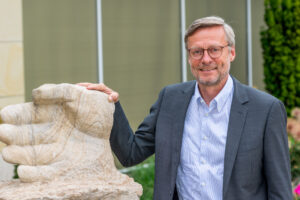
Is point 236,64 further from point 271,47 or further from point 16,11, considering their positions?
point 16,11

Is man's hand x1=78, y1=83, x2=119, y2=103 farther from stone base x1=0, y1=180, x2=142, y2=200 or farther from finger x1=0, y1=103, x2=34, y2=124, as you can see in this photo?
stone base x1=0, y1=180, x2=142, y2=200

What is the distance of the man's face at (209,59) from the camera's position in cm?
252

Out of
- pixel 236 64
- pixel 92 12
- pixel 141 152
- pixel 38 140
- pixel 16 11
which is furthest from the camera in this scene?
pixel 236 64

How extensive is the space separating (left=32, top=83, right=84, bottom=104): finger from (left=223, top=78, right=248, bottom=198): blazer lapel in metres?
0.87

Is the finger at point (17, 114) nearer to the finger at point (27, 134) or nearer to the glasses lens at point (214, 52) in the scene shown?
the finger at point (27, 134)

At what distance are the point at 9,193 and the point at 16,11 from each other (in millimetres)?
2886

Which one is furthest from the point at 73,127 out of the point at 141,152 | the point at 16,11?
the point at 16,11

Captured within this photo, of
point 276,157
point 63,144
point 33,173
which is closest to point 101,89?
point 63,144

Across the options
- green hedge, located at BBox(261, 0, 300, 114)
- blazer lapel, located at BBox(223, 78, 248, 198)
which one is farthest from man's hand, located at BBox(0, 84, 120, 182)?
green hedge, located at BBox(261, 0, 300, 114)

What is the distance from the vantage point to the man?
8.16ft

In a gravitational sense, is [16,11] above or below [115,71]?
above

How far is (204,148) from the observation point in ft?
8.39

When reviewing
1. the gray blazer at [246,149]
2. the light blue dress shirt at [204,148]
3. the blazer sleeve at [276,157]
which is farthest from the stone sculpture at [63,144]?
the blazer sleeve at [276,157]

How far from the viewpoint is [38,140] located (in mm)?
2729
